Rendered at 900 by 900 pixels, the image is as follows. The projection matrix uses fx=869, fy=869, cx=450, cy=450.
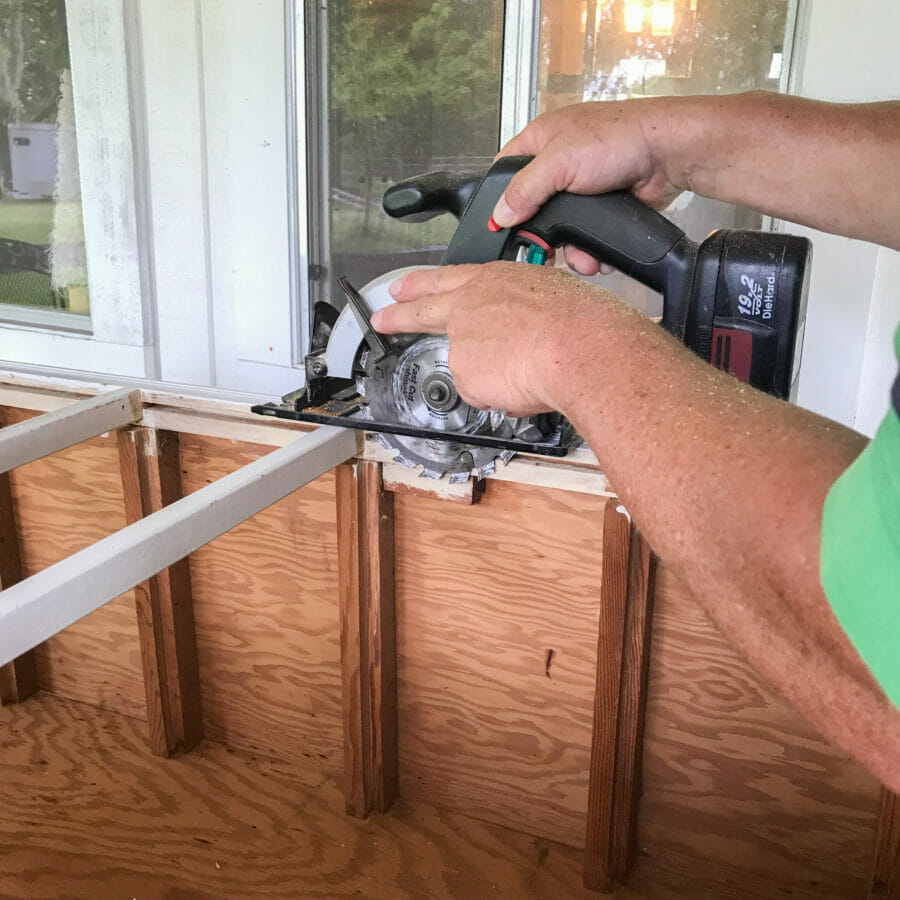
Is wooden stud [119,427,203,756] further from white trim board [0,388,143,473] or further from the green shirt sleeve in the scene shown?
the green shirt sleeve

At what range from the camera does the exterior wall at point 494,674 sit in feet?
4.19

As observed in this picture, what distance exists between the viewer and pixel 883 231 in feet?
2.86

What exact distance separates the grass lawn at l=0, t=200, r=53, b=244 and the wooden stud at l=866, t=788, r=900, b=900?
241 cm

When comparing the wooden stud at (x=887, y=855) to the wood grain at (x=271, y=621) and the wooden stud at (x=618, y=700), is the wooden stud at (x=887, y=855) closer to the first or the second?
the wooden stud at (x=618, y=700)

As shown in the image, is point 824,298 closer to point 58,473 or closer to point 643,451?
point 643,451

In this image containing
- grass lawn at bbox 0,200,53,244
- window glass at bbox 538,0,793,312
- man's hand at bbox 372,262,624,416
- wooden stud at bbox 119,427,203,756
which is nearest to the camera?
man's hand at bbox 372,262,624,416

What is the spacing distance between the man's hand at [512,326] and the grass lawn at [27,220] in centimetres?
202

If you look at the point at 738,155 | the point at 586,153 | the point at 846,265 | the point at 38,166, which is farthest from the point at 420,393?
the point at 38,166

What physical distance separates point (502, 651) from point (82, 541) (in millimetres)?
859


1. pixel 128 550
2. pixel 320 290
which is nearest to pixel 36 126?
pixel 320 290

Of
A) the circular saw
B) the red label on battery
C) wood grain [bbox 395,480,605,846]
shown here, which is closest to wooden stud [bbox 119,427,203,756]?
wood grain [bbox 395,480,605,846]

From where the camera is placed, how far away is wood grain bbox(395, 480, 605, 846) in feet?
4.36

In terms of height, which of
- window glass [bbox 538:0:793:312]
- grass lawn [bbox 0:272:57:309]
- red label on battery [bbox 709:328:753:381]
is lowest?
grass lawn [bbox 0:272:57:309]

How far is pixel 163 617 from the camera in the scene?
1.60 meters
